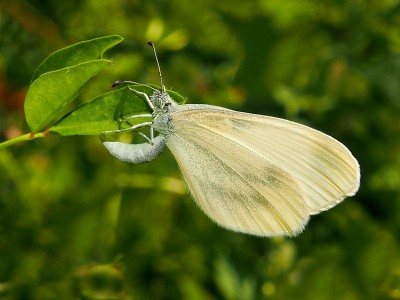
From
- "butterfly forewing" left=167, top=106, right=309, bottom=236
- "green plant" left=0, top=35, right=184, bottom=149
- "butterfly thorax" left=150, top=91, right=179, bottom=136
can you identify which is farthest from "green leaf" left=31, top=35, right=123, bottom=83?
"butterfly forewing" left=167, top=106, right=309, bottom=236

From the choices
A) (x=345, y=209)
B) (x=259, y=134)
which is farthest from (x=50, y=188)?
(x=345, y=209)

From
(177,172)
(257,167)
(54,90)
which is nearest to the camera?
(54,90)

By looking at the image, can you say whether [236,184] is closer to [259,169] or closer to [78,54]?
[259,169]

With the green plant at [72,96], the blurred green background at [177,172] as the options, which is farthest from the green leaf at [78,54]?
the blurred green background at [177,172]

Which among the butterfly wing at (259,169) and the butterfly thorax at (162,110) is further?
Result: the butterfly wing at (259,169)

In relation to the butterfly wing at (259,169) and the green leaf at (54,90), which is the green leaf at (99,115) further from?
the butterfly wing at (259,169)

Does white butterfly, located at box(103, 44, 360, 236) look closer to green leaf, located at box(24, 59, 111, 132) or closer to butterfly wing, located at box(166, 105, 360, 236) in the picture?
butterfly wing, located at box(166, 105, 360, 236)

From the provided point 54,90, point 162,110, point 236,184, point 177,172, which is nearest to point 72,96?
point 54,90
